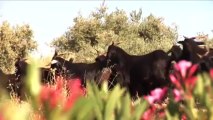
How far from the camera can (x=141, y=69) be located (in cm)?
1133

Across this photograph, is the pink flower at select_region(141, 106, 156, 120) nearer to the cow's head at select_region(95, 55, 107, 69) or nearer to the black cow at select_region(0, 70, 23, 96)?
the cow's head at select_region(95, 55, 107, 69)

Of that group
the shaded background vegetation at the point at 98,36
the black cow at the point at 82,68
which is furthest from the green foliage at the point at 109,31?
the black cow at the point at 82,68

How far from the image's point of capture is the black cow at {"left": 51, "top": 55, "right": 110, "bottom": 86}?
38.5ft

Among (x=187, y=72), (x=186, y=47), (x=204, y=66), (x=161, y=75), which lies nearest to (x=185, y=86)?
(x=187, y=72)

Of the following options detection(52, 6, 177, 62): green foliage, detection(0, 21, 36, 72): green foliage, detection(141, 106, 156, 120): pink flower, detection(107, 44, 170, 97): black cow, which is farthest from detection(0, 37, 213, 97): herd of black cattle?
detection(52, 6, 177, 62): green foliage

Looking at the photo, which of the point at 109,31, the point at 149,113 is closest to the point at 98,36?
the point at 109,31

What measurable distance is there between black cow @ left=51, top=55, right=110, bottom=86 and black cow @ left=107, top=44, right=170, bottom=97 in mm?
486

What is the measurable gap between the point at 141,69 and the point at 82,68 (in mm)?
2152

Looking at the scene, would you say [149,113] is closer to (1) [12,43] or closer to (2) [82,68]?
(2) [82,68]

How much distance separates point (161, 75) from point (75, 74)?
273 centimetres

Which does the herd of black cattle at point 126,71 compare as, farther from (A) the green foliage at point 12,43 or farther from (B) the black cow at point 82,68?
(A) the green foliage at point 12,43

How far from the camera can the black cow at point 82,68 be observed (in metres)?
11.7

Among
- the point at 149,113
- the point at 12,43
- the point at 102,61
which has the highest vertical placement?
the point at 149,113

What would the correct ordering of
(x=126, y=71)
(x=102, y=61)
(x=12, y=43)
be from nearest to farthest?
(x=126, y=71) < (x=102, y=61) < (x=12, y=43)
